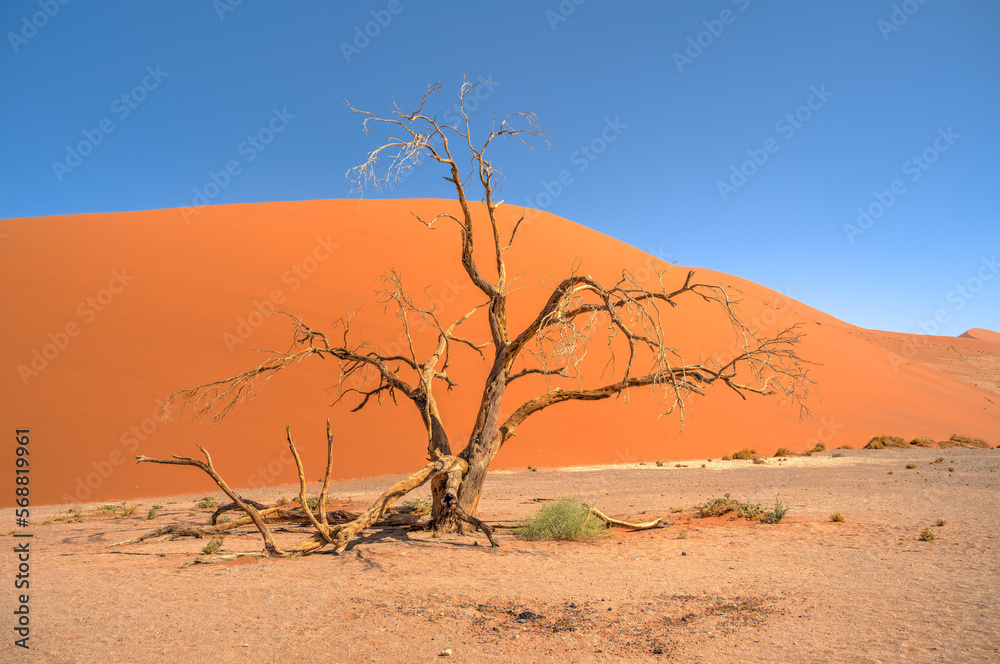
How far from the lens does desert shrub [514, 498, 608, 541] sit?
7.06 metres

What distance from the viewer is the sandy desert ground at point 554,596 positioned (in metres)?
3.53

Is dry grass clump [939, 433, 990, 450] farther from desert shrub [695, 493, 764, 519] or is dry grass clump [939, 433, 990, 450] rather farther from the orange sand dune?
desert shrub [695, 493, 764, 519]

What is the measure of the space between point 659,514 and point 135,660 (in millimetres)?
7223

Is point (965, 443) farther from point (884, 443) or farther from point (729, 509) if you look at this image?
point (729, 509)

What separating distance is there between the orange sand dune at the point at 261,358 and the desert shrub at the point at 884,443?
1.46 meters

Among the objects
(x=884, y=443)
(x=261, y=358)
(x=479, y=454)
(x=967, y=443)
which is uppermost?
(x=261, y=358)

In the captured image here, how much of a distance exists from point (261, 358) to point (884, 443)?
74.2 ft

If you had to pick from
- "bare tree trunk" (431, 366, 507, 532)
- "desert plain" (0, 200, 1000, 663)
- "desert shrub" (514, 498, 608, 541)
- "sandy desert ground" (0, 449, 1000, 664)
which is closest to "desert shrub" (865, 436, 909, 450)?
"desert plain" (0, 200, 1000, 663)

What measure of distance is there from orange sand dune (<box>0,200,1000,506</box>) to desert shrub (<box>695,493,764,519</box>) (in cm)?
210

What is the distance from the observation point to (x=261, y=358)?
746 inches

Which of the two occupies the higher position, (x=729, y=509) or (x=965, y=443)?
(x=729, y=509)

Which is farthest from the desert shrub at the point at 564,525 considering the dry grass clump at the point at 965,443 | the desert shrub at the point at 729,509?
the dry grass clump at the point at 965,443

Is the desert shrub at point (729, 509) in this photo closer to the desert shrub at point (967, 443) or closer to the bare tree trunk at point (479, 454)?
the bare tree trunk at point (479, 454)

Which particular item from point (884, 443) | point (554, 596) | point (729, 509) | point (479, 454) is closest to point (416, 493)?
point (479, 454)
